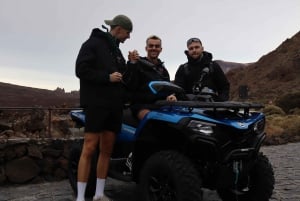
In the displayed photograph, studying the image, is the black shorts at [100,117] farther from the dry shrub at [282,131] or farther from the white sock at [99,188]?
the dry shrub at [282,131]

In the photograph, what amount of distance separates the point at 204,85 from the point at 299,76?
53967 millimetres

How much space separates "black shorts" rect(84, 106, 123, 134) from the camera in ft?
15.4

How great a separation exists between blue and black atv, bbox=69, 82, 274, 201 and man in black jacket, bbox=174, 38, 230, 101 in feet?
1.52

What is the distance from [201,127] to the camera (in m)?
4.19

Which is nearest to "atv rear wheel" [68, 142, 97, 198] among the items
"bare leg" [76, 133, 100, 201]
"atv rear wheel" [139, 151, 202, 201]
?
"bare leg" [76, 133, 100, 201]

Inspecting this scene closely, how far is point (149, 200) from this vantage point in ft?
14.6

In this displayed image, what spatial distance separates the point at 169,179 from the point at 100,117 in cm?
97

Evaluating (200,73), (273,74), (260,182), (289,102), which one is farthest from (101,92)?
(273,74)

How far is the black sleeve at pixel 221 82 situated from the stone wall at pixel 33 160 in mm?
2845

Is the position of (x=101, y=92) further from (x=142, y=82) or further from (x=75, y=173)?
(x=75, y=173)

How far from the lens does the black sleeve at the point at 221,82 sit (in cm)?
548

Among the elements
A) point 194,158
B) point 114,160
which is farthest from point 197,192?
point 114,160

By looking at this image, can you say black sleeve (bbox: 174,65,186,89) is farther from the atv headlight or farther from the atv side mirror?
the atv headlight

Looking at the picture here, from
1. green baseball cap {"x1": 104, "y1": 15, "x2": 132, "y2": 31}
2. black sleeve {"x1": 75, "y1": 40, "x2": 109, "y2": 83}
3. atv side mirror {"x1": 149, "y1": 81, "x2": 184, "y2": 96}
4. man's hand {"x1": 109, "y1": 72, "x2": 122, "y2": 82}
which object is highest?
green baseball cap {"x1": 104, "y1": 15, "x2": 132, "y2": 31}
